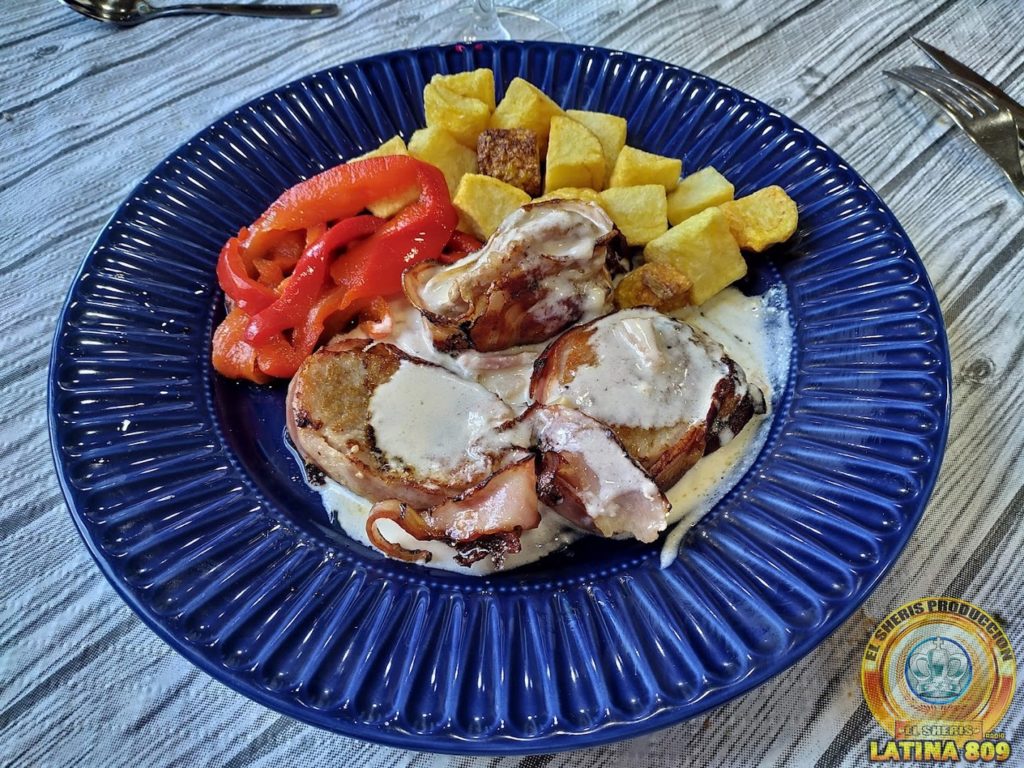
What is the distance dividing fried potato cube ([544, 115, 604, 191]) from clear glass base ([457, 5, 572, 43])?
3.15ft

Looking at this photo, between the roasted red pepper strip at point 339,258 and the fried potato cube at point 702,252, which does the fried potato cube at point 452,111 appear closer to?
the roasted red pepper strip at point 339,258

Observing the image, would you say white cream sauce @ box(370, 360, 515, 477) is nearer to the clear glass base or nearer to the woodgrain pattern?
the woodgrain pattern

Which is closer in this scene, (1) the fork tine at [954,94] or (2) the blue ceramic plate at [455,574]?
(2) the blue ceramic plate at [455,574]

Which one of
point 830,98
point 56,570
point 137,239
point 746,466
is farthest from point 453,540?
point 830,98

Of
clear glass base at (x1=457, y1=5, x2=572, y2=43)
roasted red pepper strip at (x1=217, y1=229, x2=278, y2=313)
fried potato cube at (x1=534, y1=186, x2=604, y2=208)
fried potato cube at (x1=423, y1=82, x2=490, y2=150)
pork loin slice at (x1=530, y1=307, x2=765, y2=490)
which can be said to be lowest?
roasted red pepper strip at (x1=217, y1=229, x2=278, y2=313)

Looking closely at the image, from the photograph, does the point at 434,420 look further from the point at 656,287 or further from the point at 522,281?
the point at 656,287

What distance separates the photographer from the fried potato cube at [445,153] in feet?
6.75

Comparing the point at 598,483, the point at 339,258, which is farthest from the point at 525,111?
the point at 598,483

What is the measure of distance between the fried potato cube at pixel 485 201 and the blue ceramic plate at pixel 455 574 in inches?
20.3

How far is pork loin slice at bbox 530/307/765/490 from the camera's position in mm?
1606

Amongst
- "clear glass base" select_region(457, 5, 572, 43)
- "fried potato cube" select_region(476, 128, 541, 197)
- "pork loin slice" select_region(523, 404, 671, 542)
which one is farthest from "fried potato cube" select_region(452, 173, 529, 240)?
"clear glass base" select_region(457, 5, 572, 43)

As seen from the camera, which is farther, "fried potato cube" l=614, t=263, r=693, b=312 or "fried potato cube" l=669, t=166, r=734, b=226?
"fried potato cube" l=669, t=166, r=734, b=226

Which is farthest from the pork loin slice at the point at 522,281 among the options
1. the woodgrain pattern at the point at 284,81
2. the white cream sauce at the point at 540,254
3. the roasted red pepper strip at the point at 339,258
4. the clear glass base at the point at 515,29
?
the clear glass base at the point at 515,29

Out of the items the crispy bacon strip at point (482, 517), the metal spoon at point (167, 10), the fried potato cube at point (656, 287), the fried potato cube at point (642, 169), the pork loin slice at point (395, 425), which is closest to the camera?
the crispy bacon strip at point (482, 517)
